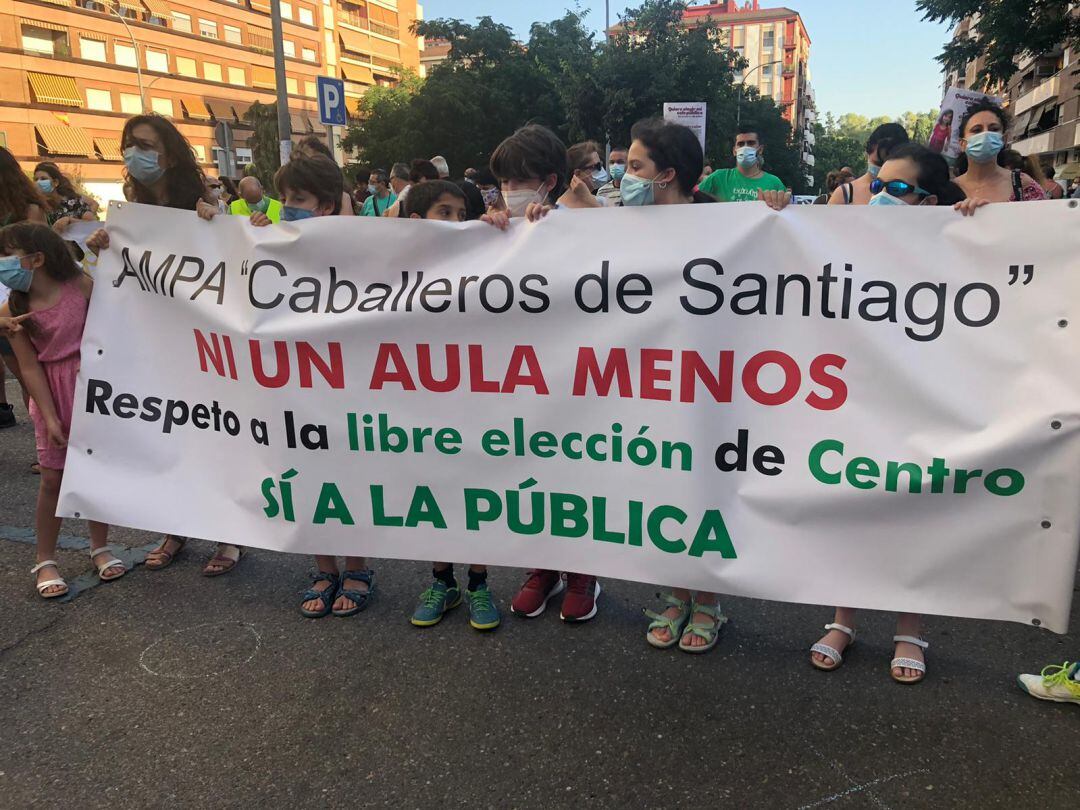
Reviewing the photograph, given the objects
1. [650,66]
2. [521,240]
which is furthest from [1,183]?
[650,66]

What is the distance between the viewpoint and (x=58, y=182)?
707cm

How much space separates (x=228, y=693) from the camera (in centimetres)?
268

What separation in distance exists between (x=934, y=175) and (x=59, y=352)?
346 cm

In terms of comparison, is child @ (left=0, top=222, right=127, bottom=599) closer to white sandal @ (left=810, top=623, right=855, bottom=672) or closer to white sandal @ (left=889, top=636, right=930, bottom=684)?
white sandal @ (left=810, top=623, right=855, bottom=672)

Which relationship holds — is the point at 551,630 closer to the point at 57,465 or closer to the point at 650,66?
the point at 57,465

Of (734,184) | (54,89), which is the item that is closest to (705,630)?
(734,184)

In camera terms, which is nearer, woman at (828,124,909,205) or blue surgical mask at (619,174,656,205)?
blue surgical mask at (619,174,656,205)

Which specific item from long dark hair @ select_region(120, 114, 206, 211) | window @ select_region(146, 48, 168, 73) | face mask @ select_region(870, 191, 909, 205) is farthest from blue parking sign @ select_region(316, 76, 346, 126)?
window @ select_region(146, 48, 168, 73)

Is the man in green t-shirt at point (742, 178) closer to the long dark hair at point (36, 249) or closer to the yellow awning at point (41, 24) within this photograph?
the long dark hair at point (36, 249)

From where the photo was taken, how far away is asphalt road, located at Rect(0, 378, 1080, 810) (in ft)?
7.28

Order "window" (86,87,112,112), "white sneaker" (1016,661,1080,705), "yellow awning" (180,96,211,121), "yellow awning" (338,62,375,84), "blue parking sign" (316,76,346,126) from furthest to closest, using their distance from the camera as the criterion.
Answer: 1. "yellow awning" (338,62,375,84)
2. "yellow awning" (180,96,211,121)
3. "window" (86,87,112,112)
4. "blue parking sign" (316,76,346,126)
5. "white sneaker" (1016,661,1080,705)

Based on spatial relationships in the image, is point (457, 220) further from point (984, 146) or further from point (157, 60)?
point (157, 60)

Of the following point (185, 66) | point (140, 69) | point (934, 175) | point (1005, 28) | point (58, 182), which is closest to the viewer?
point (934, 175)

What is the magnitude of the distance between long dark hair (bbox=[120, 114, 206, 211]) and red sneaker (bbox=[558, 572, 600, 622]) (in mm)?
2278
